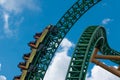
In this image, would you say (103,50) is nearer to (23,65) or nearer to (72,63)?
(23,65)

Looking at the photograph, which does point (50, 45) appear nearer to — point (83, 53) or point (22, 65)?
point (22, 65)

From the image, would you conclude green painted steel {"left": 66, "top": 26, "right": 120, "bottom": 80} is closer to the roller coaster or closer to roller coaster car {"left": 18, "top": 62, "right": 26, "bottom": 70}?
the roller coaster

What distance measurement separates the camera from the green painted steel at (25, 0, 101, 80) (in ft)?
149

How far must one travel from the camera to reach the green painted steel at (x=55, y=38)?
45.5 metres

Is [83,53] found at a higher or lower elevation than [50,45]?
lower

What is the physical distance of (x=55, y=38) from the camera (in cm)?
4750

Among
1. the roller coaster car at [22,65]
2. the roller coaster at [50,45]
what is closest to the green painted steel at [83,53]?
the roller coaster at [50,45]

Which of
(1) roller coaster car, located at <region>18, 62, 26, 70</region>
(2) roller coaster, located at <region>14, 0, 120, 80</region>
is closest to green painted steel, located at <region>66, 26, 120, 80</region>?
(2) roller coaster, located at <region>14, 0, 120, 80</region>

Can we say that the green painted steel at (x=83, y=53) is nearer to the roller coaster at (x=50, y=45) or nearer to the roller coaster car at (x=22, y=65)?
the roller coaster at (x=50, y=45)

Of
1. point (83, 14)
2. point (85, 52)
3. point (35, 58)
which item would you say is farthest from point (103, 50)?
point (85, 52)

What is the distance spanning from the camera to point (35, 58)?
46.3 m

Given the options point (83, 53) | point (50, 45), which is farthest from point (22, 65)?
point (83, 53)

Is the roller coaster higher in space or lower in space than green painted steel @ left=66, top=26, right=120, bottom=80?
higher

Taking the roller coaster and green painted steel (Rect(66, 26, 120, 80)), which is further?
the roller coaster
